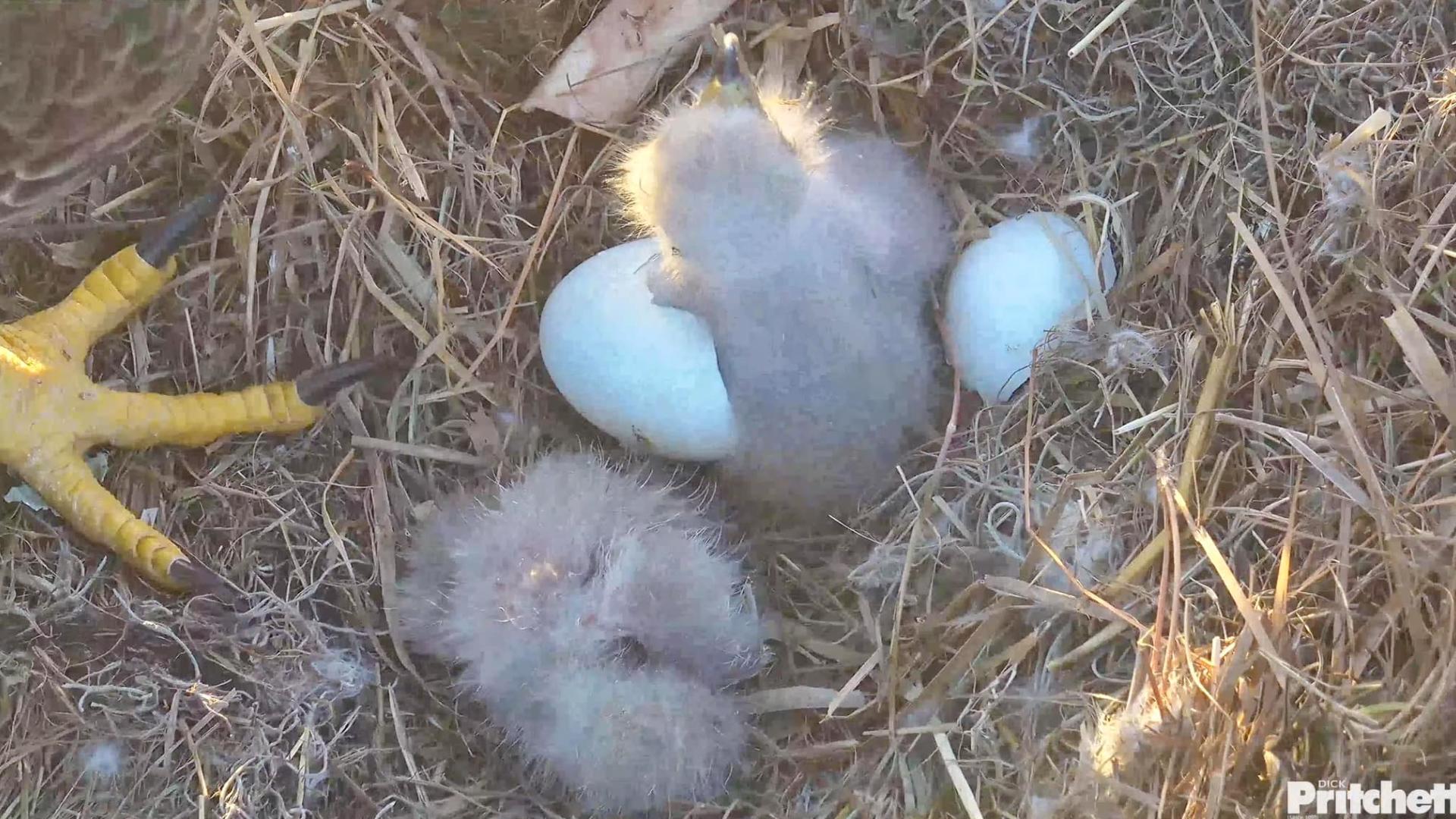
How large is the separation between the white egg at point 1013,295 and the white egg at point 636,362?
344 mm

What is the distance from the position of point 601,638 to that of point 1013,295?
0.69 meters

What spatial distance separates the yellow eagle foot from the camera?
4.75 ft

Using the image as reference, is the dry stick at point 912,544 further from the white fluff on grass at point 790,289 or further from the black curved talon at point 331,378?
the black curved talon at point 331,378

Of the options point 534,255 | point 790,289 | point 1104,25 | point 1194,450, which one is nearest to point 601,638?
point 790,289

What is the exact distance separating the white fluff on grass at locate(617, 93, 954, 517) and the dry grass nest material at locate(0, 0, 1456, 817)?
13 cm

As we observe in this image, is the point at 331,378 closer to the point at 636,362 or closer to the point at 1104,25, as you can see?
the point at 636,362

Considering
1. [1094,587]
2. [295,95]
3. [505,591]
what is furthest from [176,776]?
[1094,587]

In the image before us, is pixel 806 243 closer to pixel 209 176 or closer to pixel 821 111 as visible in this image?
pixel 821 111

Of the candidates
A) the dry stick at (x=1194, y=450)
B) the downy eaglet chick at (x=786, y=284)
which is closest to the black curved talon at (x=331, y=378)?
the downy eaglet chick at (x=786, y=284)

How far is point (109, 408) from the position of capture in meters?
1.49

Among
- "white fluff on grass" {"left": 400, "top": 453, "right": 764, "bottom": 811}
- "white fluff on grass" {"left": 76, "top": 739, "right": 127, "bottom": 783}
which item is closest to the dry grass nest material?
"white fluff on grass" {"left": 76, "top": 739, "right": 127, "bottom": 783}

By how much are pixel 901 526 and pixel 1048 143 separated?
2.05 feet

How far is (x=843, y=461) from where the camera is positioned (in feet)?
4.76

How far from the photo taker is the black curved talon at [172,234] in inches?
59.9
